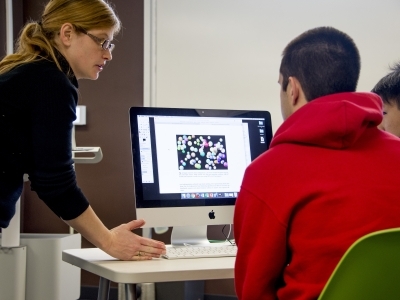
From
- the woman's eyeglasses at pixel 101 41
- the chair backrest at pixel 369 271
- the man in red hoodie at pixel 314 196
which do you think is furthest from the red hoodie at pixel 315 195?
the woman's eyeglasses at pixel 101 41

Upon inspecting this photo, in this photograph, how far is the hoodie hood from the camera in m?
1.05

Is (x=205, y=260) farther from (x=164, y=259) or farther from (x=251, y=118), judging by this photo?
(x=251, y=118)

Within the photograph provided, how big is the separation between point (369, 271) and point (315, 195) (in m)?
0.23

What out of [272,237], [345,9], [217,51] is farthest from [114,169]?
[272,237]

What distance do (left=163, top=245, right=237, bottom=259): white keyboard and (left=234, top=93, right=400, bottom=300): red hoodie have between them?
537 millimetres

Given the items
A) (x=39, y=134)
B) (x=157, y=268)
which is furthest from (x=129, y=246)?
(x=39, y=134)

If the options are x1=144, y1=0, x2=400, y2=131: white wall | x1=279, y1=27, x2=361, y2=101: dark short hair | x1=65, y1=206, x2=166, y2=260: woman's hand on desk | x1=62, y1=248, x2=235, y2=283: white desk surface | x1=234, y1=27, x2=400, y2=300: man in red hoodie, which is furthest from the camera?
x1=144, y1=0, x2=400, y2=131: white wall

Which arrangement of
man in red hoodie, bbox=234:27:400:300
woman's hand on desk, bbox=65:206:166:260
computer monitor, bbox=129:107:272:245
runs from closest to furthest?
1. man in red hoodie, bbox=234:27:400:300
2. woman's hand on desk, bbox=65:206:166:260
3. computer monitor, bbox=129:107:272:245

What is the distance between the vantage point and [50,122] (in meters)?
1.46

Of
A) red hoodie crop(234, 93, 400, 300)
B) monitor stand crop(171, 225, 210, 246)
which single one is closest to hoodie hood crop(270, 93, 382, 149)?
red hoodie crop(234, 93, 400, 300)

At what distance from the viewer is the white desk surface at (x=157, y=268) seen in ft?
4.52

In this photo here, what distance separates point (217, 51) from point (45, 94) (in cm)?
205

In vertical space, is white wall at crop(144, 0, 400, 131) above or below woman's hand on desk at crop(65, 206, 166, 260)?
above

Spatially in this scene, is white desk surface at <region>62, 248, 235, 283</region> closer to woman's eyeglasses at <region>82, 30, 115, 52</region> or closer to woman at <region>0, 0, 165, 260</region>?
woman at <region>0, 0, 165, 260</region>
